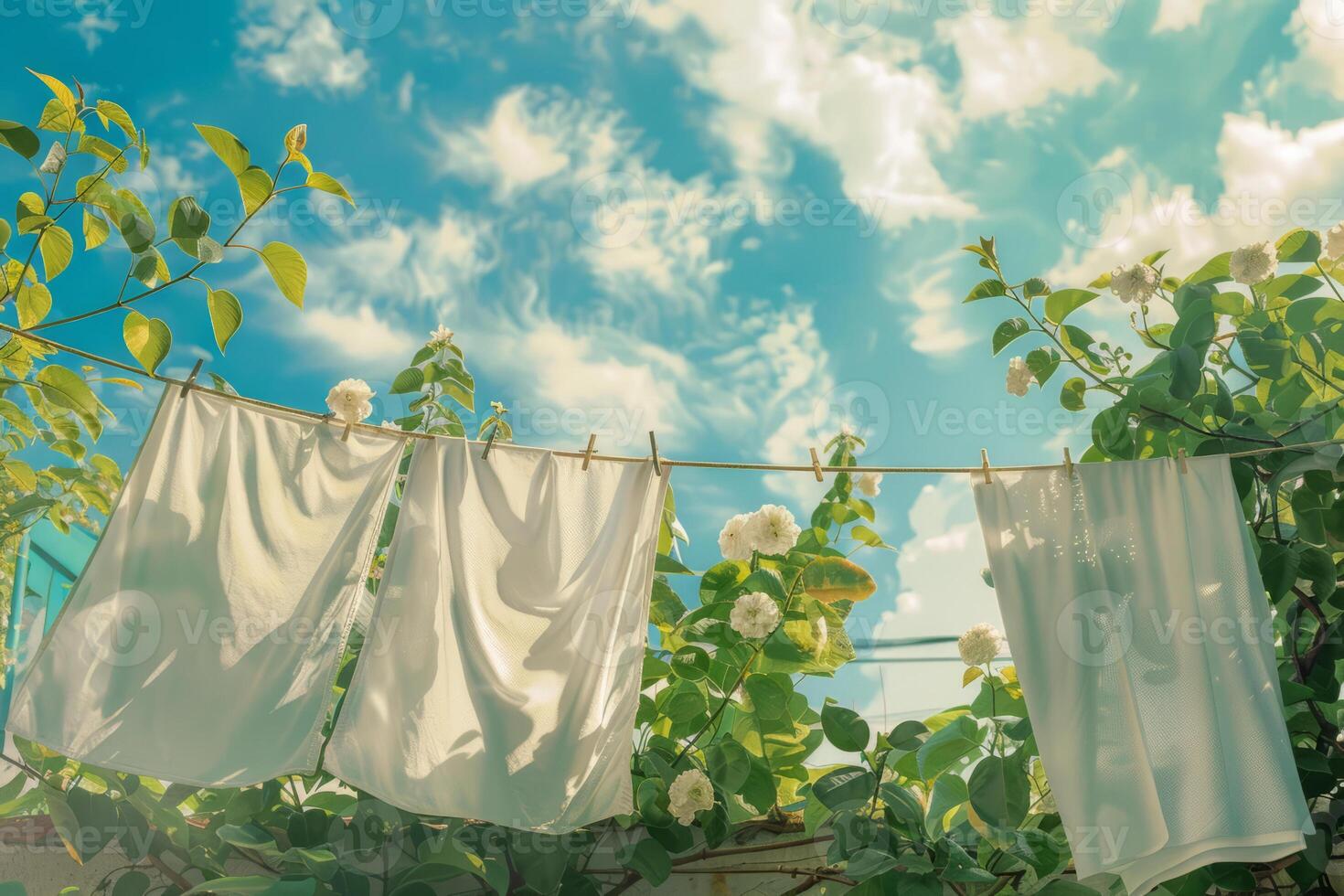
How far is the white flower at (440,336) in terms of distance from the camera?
7.21 ft

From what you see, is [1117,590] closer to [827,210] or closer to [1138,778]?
[1138,778]

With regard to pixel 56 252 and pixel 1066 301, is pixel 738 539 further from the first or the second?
pixel 56 252

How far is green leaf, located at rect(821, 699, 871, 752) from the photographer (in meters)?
1.97

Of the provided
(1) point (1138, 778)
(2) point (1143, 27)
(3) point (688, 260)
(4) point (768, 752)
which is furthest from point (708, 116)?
(1) point (1138, 778)

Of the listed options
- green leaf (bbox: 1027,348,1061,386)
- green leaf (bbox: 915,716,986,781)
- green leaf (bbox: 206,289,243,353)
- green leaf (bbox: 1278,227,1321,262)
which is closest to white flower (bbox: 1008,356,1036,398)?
green leaf (bbox: 1027,348,1061,386)

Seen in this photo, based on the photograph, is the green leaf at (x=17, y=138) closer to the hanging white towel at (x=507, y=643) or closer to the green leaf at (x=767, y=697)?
the hanging white towel at (x=507, y=643)

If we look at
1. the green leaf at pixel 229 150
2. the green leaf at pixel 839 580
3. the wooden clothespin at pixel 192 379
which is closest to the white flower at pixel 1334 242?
the green leaf at pixel 839 580

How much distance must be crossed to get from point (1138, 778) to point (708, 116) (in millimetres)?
3163

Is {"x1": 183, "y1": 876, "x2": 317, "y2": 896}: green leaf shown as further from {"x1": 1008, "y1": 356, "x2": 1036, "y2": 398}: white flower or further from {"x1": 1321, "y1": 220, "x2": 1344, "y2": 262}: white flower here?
{"x1": 1321, "y1": 220, "x2": 1344, "y2": 262}: white flower

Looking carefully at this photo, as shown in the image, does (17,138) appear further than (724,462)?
No

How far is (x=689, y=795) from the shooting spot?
1.91 m

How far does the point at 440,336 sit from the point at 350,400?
1.32ft

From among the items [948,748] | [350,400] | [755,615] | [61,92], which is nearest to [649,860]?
[755,615]

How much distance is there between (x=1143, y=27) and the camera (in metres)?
3.26
